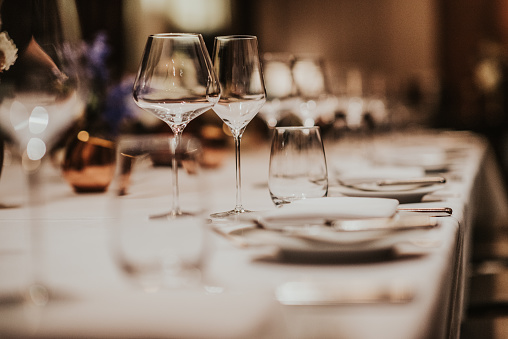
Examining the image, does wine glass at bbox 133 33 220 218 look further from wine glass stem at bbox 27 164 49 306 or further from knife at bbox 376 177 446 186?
knife at bbox 376 177 446 186

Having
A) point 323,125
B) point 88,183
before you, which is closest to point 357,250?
point 88,183

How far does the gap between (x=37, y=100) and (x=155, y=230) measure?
307 millimetres

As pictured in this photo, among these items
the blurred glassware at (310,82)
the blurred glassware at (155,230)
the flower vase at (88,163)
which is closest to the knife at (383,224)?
the blurred glassware at (155,230)

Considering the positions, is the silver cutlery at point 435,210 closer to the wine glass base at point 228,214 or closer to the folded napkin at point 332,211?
the folded napkin at point 332,211

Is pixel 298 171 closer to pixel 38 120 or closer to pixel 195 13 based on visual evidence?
pixel 38 120

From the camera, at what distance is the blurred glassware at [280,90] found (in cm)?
164

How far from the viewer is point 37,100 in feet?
2.33

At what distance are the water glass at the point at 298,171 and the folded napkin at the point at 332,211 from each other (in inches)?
7.0

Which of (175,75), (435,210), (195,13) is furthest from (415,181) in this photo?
(195,13)

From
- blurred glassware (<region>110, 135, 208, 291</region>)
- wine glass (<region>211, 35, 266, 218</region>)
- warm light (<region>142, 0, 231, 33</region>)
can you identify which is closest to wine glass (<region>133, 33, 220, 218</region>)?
wine glass (<region>211, 35, 266, 218</region>)

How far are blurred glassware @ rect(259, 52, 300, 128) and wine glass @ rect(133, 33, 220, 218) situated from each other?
0.58m

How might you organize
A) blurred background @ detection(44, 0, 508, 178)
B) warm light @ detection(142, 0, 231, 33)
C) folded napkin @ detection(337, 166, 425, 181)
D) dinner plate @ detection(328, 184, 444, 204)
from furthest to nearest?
1. blurred background @ detection(44, 0, 508, 178)
2. warm light @ detection(142, 0, 231, 33)
3. folded napkin @ detection(337, 166, 425, 181)
4. dinner plate @ detection(328, 184, 444, 204)

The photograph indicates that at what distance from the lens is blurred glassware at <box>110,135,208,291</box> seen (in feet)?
1.60

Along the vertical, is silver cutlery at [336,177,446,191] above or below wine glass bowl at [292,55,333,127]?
below
